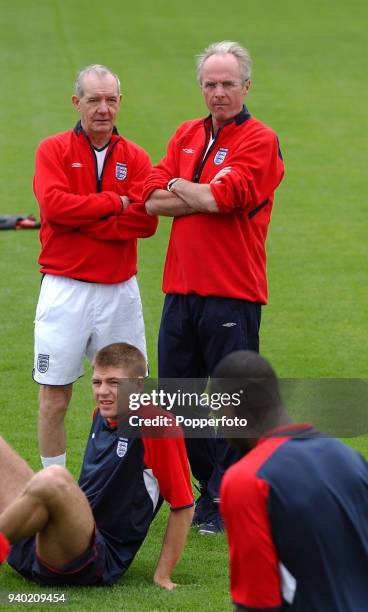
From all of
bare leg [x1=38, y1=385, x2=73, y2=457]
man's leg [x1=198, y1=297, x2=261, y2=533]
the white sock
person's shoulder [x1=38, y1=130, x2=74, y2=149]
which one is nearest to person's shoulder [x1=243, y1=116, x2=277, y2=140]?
man's leg [x1=198, y1=297, x2=261, y2=533]

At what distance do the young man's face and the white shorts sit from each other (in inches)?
50.2

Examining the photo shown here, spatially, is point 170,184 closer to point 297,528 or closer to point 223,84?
A: point 223,84

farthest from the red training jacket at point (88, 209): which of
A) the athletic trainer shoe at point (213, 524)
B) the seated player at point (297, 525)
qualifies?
the seated player at point (297, 525)

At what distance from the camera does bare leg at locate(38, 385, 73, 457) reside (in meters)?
7.57

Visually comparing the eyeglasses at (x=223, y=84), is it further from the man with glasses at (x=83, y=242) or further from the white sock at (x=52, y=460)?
the white sock at (x=52, y=460)

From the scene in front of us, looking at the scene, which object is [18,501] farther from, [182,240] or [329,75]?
[329,75]

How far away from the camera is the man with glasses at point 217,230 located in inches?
277

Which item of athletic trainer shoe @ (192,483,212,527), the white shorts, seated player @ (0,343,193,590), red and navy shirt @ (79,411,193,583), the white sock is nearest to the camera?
seated player @ (0,343,193,590)

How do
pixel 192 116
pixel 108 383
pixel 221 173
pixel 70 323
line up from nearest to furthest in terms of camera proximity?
pixel 108 383
pixel 221 173
pixel 70 323
pixel 192 116

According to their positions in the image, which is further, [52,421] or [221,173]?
[52,421]

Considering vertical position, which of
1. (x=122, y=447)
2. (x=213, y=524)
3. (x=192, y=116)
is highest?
(x=122, y=447)

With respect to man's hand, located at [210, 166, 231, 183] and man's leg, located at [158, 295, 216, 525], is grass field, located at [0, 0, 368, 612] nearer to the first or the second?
man's leg, located at [158, 295, 216, 525]

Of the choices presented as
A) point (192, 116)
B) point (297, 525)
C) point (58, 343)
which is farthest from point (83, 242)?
point (192, 116)

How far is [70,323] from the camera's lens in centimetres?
750
